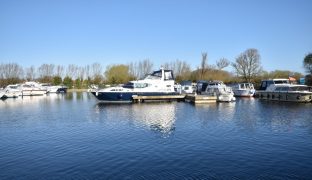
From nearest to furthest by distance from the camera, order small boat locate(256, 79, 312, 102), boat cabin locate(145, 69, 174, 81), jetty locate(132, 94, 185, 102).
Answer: small boat locate(256, 79, 312, 102), jetty locate(132, 94, 185, 102), boat cabin locate(145, 69, 174, 81)

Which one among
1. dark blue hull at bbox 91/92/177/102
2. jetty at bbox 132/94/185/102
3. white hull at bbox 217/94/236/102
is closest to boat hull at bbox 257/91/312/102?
white hull at bbox 217/94/236/102

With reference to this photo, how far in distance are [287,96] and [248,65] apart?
34.2 m

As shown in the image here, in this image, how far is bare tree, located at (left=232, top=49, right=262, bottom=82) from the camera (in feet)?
257

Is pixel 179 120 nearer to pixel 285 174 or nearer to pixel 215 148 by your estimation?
pixel 215 148

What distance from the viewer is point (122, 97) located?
46.7 meters

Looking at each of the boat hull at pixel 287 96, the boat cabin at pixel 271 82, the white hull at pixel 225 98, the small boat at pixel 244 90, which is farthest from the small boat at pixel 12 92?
the boat cabin at pixel 271 82

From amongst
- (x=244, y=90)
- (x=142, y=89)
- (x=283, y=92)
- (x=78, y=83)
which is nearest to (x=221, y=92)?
(x=283, y=92)

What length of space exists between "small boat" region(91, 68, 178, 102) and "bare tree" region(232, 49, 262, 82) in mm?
35605

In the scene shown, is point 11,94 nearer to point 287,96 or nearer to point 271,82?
point 271,82

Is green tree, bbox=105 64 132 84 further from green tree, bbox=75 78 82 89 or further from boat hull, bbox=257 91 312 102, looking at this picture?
boat hull, bbox=257 91 312 102

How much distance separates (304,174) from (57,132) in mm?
16111

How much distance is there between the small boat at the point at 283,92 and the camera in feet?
143

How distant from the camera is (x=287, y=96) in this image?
1821 inches

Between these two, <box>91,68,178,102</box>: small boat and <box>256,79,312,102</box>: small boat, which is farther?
<box>91,68,178,102</box>: small boat
